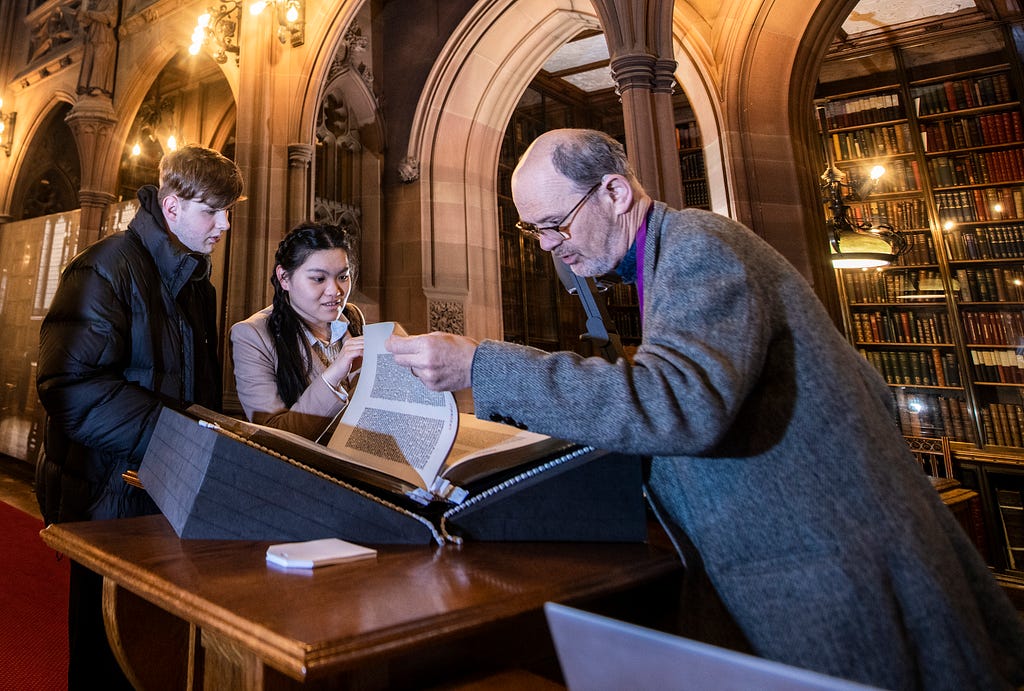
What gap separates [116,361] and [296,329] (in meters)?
0.43

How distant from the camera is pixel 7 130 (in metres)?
7.45

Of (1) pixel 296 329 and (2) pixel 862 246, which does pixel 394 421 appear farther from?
(2) pixel 862 246

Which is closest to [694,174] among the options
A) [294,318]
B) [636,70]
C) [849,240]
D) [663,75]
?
[849,240]

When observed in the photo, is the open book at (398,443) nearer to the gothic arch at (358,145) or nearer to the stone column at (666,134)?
the stone column at (666,134)

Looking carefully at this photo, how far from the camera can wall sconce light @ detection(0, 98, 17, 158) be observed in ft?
24.3

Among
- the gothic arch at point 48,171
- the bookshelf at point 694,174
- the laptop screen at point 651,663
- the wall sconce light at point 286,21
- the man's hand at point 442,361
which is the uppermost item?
the gothic arch at point 48,171

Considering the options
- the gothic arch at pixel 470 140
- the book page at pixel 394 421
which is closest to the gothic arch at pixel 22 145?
the gothic arch at pixel 470 140

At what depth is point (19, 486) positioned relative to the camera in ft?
16.7

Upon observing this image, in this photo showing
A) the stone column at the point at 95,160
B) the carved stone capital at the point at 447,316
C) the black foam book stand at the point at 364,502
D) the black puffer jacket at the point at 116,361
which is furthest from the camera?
the stone column at the point at 95,160

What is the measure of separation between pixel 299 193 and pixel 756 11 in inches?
134

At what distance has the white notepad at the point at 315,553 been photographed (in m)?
0.62

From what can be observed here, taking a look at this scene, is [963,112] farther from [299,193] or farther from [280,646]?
[280,646]

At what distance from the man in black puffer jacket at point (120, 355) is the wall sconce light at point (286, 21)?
320 cm

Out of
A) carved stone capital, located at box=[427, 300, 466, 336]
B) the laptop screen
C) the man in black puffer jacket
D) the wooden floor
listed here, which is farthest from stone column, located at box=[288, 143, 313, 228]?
the laptop screen
